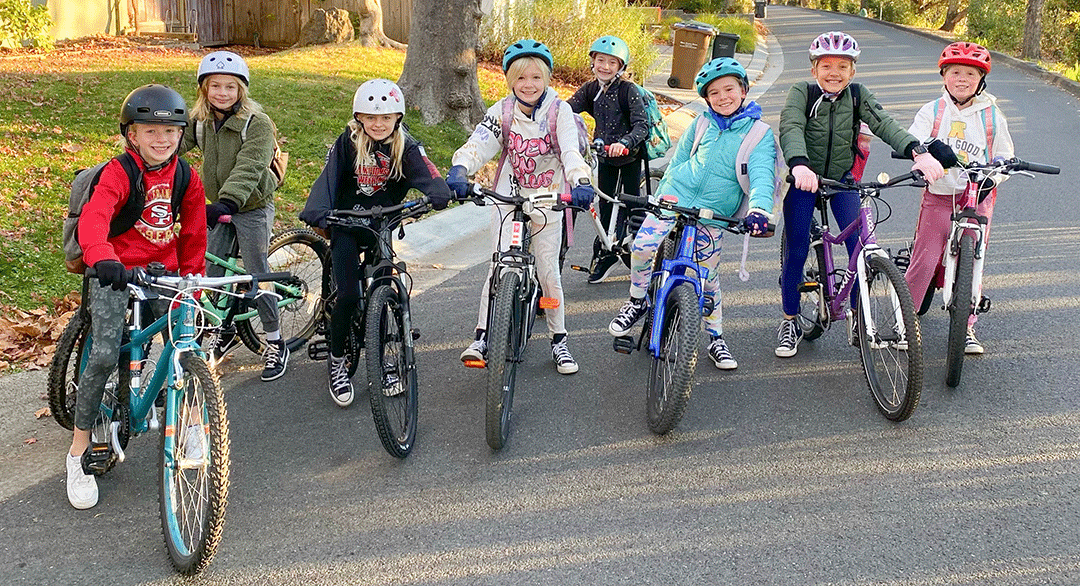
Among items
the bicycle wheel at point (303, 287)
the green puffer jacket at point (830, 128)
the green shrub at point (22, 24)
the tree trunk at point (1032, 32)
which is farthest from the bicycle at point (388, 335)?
the tree trunk at point (1032, 32)

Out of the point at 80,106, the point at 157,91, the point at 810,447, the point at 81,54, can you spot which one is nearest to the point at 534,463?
the point at 810,447

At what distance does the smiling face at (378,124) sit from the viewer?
5121 millimetres

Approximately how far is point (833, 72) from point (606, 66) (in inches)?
85.0

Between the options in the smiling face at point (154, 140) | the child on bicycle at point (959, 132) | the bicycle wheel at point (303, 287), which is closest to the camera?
the smiling face at point (154, 140)

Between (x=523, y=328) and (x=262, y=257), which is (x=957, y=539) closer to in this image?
(x=523, y=328)

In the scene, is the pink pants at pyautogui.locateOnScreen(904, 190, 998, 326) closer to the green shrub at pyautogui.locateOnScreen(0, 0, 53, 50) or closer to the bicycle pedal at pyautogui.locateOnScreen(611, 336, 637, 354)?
the bicycle pedal at pyautogui.locateOnScreen(611, 336, 637, 354)

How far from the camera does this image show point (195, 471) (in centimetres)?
390

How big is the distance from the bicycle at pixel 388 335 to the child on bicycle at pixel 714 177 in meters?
Result: 1.55

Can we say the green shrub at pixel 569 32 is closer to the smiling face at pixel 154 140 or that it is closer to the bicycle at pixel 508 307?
the bicycle at pixel 508 307

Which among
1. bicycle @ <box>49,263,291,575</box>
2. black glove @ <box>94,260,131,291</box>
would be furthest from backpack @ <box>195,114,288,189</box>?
black glove @ <box>94,260,131,291</box>

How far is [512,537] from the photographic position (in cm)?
409

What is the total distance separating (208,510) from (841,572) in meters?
2.44

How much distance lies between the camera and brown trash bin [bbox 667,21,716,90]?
2120 cm

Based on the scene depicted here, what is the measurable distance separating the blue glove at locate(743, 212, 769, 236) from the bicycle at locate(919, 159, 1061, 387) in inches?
52.9
